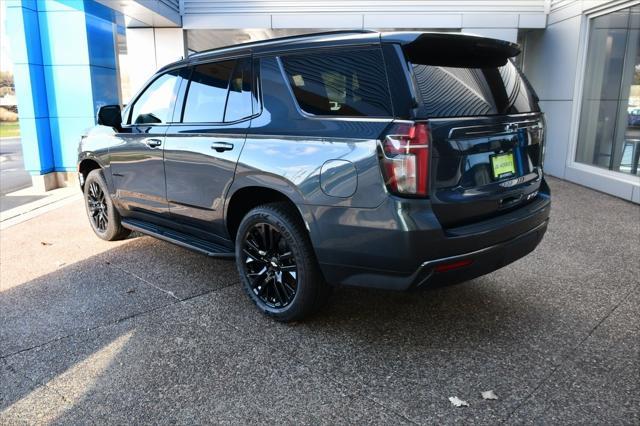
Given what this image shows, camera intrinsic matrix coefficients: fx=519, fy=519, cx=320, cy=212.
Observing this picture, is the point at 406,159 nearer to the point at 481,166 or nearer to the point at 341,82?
the point at 481,166

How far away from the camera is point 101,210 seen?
5590 millimetres

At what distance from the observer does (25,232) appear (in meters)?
6.29

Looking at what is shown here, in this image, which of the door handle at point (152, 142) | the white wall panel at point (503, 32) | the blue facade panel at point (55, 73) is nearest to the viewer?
the door handle at point (152, 142)

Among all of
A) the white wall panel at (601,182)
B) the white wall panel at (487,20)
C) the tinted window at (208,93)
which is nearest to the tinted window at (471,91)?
the tinted window at (208,93)

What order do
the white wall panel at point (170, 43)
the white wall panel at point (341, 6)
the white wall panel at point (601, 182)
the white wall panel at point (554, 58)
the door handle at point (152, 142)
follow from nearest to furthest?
the door handle at point (152, 142), the white wall panel at point (601, 182), the white wall panel at point (554, 58), the white wall panel at point (341, 6), the white wall panel at point (170, 43)

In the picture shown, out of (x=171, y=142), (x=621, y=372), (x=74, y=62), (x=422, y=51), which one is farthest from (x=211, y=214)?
(x=74, y=62)

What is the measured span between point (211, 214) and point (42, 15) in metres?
7.32

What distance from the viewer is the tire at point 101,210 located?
17.5ft

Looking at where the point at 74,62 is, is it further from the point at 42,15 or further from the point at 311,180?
the point at 311,180

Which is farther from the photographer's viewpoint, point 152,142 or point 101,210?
point 101,210

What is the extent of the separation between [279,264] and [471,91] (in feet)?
5.39

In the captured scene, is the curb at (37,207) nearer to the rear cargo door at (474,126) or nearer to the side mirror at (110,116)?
the side mirror at (110,116)

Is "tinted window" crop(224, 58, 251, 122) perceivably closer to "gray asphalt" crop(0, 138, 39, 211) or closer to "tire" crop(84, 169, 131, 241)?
"tire" crop(84, 169, 131, 241)

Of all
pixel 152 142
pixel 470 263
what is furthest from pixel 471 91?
pixel 152 142
